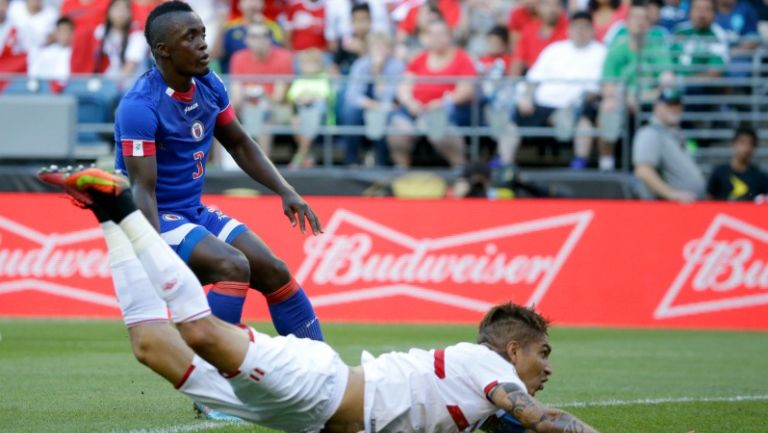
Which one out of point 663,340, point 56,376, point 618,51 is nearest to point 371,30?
point 618,51

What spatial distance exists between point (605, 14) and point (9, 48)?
814 cm

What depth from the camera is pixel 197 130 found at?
7.81 metres

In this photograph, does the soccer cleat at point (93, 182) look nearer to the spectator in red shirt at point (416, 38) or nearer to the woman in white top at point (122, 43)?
the woman in white top at point (122, 43)

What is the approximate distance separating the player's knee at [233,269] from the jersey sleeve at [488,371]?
5.87ft

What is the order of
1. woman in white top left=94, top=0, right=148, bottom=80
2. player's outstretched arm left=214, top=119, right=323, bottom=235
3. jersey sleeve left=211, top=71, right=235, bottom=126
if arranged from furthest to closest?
woman in white top left=94, top=0, right=148, bottom=80 < player's outstretched arm left=214, top=119, right=323, bottom=235 < jersey sleeve left=211, top=71, right=235, bottom=126

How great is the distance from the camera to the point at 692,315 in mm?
14977

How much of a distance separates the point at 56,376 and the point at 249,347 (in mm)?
4212

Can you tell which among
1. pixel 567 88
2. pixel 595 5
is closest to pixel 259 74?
pixel 567 88

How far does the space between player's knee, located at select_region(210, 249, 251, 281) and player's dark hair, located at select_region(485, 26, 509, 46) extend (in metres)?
10.9

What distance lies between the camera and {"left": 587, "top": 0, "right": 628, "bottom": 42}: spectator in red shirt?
1795 centimetres

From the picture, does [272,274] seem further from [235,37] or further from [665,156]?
[235,37]

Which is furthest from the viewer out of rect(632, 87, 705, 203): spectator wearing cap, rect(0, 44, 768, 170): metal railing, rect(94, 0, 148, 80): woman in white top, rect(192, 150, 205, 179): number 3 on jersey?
rect(94, 0, 148, 80): woman in white top

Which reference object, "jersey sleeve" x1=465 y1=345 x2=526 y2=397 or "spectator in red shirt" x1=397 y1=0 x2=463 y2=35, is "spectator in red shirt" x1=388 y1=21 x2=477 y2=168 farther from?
"jersey sleeve" x1=465 y1=345 x2=526 y2=397

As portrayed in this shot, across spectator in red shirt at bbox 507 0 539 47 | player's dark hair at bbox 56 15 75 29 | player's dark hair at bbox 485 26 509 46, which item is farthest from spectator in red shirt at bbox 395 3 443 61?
player's dark hair at bbox 56 15 75 29
